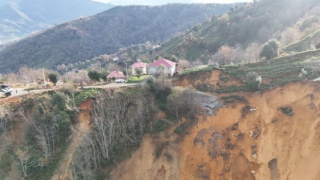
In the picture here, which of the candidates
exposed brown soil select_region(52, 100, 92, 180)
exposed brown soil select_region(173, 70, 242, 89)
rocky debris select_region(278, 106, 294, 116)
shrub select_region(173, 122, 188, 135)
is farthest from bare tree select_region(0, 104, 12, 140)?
rocky debris select_region(278, 106, 294, 116)

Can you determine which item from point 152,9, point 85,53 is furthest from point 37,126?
point 152,9

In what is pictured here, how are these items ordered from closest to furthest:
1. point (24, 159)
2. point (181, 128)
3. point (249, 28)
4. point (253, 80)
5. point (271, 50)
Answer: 1. point (24, 159)
2. point (181, 128)
3. point (253, 80)
4. point (271, 50)
5. point (249, 28)

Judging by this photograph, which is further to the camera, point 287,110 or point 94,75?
point 94,75

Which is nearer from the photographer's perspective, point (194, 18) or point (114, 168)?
point (114, 168)

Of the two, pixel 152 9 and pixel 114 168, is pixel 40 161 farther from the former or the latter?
pixel 152 9

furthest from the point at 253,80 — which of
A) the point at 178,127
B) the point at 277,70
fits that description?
the point at 178,127

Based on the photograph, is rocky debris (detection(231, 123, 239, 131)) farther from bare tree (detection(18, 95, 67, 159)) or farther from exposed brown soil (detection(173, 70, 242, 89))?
bare tree (detection(18, 95, 67, 159))

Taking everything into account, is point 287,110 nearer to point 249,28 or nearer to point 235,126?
point 235,126
